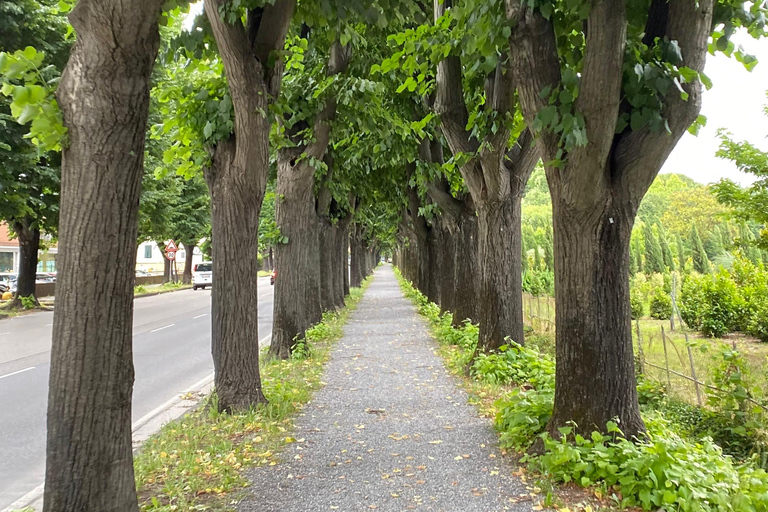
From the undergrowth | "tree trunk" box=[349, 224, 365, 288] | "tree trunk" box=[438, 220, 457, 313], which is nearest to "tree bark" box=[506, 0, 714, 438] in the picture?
the undergrowth

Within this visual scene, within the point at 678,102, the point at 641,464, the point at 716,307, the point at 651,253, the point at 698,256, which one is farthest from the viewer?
the point at 651,253

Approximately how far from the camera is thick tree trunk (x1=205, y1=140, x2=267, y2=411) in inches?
257

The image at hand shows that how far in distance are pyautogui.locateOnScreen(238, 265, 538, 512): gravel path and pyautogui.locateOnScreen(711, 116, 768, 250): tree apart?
9366 mm

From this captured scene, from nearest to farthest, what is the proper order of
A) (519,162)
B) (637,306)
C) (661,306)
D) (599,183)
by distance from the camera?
(599,183)
(519,162)
(637,306)
(661,306)

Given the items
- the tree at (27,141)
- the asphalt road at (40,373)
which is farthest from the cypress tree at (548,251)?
the tree at (27,141)

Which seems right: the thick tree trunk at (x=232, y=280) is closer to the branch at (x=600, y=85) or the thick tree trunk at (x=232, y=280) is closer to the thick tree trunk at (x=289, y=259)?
the branch at (x=600, y=85)

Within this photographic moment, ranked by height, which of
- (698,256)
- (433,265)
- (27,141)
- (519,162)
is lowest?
(433,265)

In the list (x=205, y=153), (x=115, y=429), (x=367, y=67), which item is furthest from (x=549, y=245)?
(x=115, y=429)

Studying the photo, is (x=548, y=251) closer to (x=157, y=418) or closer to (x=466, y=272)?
(x=466, y=272)

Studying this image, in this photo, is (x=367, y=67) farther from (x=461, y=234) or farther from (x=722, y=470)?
(x=722, y=470)

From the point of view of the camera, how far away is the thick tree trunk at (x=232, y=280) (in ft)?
21.4

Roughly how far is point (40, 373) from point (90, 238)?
27.5 feet

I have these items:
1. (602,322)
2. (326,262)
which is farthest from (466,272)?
(602,322)

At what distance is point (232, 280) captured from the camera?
661 centimetres
